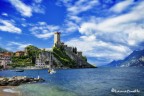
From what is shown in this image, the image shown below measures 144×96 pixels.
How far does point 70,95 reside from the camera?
4666 centimetres

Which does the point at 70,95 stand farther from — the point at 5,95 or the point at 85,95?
the point at 5,95

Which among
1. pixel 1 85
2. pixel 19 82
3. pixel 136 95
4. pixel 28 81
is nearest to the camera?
pixel 136 95

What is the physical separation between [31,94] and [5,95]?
4.84 meters

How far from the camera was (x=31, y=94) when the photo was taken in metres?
47.1

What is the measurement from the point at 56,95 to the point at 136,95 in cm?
1431

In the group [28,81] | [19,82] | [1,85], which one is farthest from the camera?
[28,81]

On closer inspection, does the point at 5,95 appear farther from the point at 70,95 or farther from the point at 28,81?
the point at 28,81

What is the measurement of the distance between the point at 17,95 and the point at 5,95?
6.88ft

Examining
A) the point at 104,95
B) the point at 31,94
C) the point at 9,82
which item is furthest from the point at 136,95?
the point at 9,82

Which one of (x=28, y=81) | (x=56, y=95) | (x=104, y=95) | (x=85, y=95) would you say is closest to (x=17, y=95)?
(x=56, y=95)

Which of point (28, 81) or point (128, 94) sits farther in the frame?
point (28, 81)

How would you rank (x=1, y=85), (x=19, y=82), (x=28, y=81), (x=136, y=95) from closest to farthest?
(x=136, y=95) → (x=1, y=85) → (x=19, y=82) → (x=28, y=81)

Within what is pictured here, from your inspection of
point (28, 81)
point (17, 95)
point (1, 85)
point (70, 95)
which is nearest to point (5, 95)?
point (17, 95)

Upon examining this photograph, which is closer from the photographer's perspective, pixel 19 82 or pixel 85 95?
pixel 85 95
